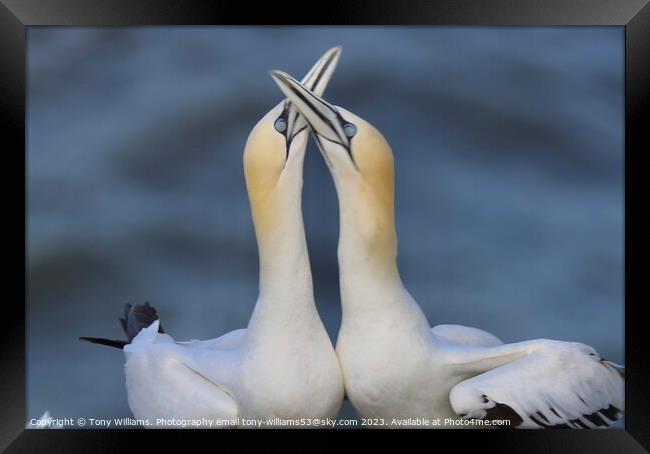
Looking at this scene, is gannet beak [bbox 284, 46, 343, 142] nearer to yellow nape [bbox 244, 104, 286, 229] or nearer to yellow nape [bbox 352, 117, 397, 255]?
yellow nape [bbox 244, 104, 286, 229]

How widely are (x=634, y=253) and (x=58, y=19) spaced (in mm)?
2556

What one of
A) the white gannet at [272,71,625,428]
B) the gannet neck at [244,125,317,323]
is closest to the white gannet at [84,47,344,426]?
the gannet neck at [244,125,317,323]

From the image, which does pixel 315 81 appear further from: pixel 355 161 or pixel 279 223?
pixel 279 223

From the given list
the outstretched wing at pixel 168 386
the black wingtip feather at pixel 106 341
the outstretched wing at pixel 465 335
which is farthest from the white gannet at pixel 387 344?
the black wingtip feather at pixel 106 341

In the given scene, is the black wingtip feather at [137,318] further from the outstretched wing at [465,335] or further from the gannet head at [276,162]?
the outstretched wing at [465,335]

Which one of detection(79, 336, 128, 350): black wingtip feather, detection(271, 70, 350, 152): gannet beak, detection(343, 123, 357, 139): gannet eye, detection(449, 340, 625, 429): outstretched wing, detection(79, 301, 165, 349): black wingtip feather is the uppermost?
detection(271, 70, 350, 152): gannet beak

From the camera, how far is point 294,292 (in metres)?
3.26

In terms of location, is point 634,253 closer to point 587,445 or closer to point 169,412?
point 587,445

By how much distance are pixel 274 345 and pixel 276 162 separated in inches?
26.3

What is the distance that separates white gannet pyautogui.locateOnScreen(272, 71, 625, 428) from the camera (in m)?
3.25

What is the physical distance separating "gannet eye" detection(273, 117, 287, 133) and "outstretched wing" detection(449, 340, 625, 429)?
44.3 inches

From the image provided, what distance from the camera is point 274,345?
3230 mm

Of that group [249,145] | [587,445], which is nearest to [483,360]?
[587,445]

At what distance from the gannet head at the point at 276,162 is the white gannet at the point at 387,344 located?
0.07 meters
